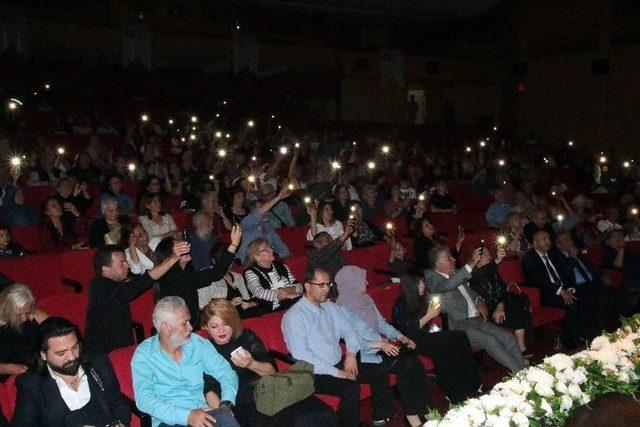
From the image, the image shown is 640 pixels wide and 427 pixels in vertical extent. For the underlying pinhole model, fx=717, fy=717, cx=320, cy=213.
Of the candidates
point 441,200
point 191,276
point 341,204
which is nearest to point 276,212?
point 341,204

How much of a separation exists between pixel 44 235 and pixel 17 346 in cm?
311

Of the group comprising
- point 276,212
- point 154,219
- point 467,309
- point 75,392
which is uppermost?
point 154,219

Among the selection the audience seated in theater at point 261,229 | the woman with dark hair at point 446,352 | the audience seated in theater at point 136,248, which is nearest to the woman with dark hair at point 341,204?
the audience seated in theater at point 261,229

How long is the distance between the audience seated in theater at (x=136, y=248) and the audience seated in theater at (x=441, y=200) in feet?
16.1

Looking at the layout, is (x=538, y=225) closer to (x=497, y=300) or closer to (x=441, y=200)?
(x=441, y=200)

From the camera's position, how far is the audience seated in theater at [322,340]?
424cm

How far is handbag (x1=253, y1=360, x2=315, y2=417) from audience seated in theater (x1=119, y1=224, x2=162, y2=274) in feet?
Answer: 7.21

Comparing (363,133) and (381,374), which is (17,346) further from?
(363,133)

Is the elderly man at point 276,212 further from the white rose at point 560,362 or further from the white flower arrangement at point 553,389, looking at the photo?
the white rose at point 560,362

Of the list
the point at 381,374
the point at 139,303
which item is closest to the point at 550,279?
the point at 381,374

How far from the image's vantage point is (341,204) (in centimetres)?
827

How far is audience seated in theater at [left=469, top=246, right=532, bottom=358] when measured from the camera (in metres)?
5.69

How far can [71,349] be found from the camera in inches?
129

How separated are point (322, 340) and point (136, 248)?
214 centimetres
